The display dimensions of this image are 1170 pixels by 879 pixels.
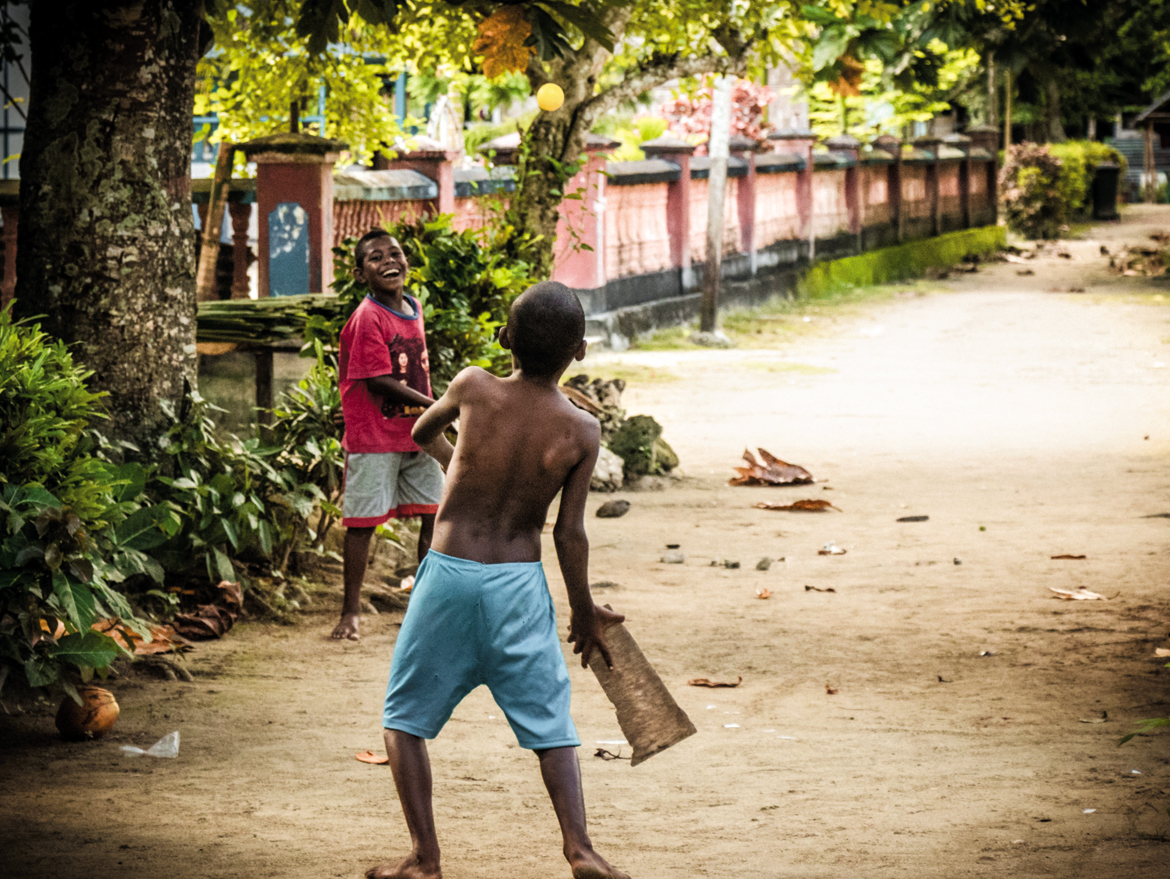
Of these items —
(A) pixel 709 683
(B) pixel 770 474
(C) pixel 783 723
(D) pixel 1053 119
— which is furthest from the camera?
(D) pixel 1053 119

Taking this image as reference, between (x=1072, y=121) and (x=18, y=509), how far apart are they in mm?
49954

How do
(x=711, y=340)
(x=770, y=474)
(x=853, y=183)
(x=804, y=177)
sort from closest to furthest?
(x=770, y=474) < (x=711, y=340) < (x=804, y=177) < (x=853, y=183)

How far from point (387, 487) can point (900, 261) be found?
21146 mm

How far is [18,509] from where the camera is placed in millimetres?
3939

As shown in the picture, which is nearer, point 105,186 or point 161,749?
point 161,749

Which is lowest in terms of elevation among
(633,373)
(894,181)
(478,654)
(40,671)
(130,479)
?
(40,671)

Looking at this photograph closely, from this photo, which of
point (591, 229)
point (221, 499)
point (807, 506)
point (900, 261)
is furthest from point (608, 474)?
point (900, 261)

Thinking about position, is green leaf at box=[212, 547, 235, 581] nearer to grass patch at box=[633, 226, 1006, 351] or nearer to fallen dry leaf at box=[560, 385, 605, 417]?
fallen dry leaf at box=[560, 385, 605, 417]

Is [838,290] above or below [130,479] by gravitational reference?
above

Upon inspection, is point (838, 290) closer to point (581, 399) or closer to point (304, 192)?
point (581, 399)

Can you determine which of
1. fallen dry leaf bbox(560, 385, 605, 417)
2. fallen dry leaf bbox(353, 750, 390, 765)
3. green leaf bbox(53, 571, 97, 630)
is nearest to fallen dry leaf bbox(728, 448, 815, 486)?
fallen dry leaf bbox(560, 385, 605, 417)

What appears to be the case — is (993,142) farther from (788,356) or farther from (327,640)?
(327,640)

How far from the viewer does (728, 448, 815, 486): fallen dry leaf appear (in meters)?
8.77

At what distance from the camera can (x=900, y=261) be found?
999 inches
